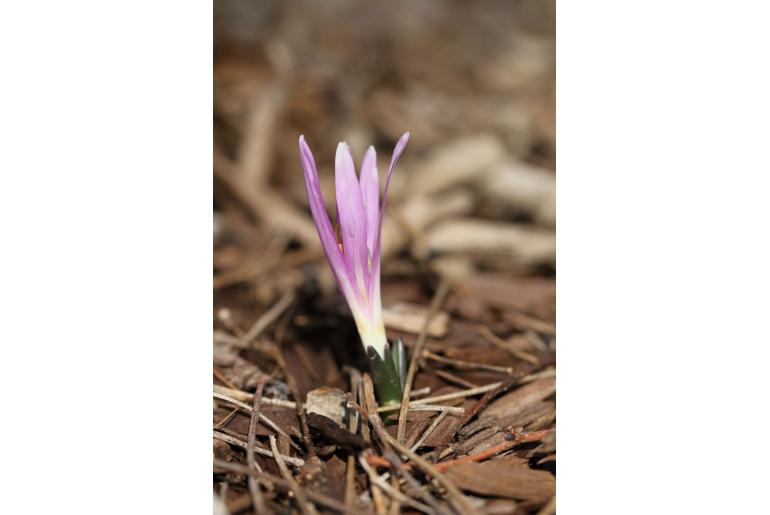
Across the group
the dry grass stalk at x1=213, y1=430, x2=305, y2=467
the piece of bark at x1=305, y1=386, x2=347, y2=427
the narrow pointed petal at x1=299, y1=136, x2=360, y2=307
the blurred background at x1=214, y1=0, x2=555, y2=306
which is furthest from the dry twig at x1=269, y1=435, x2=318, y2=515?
the blurred background at x1=214, y1=0, x2=555, y2=306

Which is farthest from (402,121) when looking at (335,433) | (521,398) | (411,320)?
(335,433)

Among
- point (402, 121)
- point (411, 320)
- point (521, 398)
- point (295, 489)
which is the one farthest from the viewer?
point (402, 121)

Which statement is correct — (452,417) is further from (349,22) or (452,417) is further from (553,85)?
(349,22)

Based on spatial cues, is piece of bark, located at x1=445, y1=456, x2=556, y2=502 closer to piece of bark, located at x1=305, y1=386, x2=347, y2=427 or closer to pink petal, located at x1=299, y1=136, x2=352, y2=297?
piece of bark, located at x1=305, y1=386, x2=347, y2=427

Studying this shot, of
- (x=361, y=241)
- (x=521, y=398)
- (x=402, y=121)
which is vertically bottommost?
(x=521, y=398)

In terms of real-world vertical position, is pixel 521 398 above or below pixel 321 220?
below

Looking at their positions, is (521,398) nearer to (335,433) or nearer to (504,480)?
(504,480)

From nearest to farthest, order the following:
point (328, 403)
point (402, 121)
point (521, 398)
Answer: point (328, 403), point (521, 398), point (402, 121)
